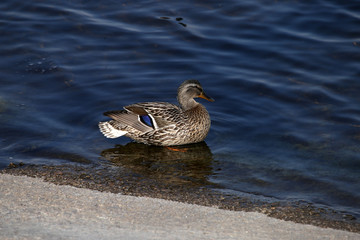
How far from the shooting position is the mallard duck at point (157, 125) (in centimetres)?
952

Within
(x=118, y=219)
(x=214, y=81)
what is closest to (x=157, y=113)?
(x=214, y=81)

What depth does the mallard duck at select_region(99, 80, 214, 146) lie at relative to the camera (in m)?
9.52

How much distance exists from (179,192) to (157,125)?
2.17 m

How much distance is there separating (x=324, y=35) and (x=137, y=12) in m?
4.90

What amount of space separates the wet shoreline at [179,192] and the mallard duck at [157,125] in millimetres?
1231

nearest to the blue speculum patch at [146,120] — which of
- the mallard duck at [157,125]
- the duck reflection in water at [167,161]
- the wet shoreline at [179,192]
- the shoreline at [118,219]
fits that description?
the mallard duck at [157,125]

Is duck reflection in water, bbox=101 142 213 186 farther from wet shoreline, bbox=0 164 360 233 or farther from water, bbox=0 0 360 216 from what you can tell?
wet shoreline, bbox=0 164 360 233

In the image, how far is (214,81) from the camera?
1188 centimetres

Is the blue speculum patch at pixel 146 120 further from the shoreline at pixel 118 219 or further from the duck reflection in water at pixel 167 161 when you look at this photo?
the shoreline at pixel 118 219

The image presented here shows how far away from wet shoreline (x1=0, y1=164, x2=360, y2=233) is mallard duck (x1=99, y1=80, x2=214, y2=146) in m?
1.23

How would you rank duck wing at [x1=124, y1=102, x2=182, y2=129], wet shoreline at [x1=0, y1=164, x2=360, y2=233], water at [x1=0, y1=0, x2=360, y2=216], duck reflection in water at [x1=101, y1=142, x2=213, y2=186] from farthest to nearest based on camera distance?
duck wing at [x1=124, y1=102, x2=182, y2=129], water at [x1=0, y1=0, x2=360, y2=216], duck reflection in water at [x1=101, y1=142, x2=213, y2=186], wet shoreline at [x1=0, y1=164, x2=360, y2=233]

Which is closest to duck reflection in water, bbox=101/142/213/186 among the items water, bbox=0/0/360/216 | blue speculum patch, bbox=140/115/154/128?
water, bbox=0/0/360/216

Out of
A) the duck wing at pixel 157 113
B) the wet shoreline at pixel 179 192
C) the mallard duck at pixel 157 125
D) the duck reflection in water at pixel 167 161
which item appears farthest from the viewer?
the duck wing at pixel 157 113

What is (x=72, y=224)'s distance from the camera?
5785 millimetres
